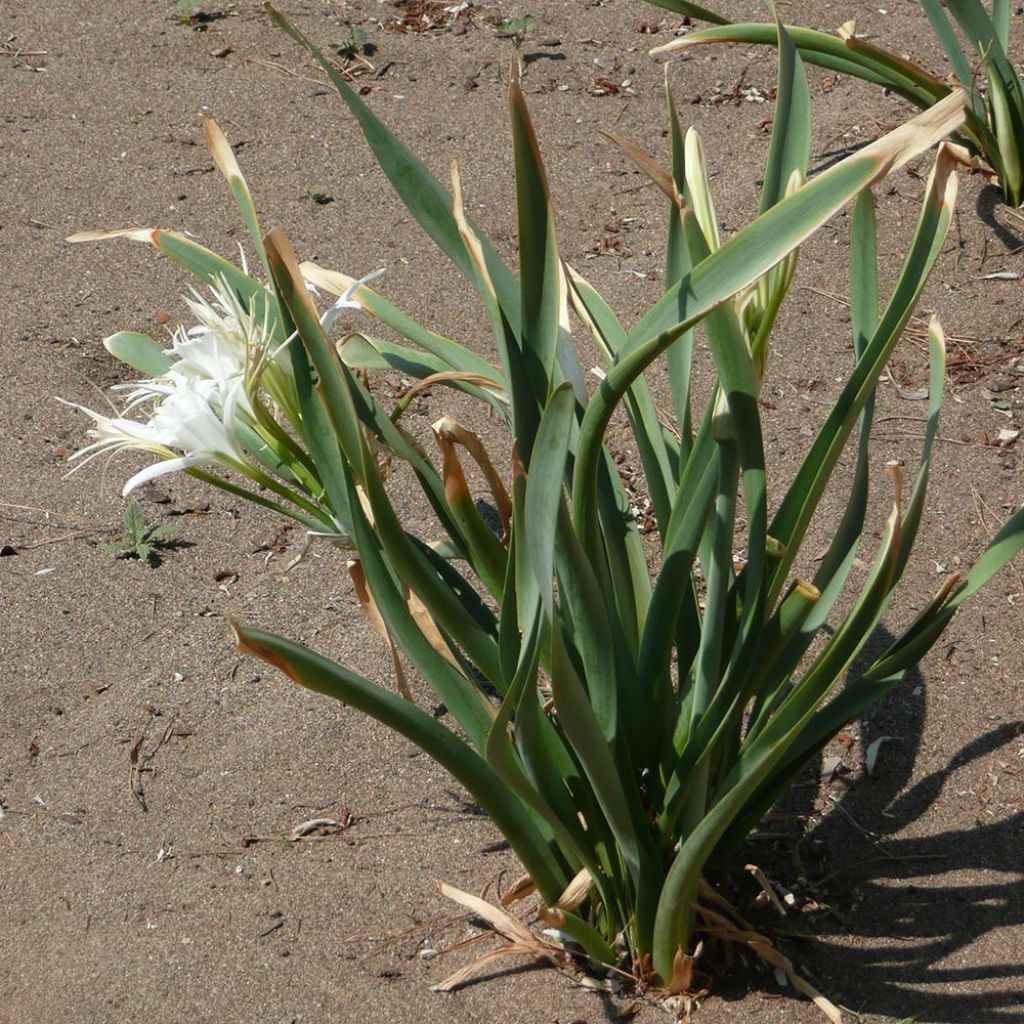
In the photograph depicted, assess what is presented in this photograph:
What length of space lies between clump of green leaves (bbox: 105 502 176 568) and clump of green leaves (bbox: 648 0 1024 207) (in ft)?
4.90

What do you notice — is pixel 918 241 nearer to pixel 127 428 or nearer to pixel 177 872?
pixel 127 428

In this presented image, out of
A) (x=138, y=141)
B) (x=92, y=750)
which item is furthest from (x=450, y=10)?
(x=92, y=750)

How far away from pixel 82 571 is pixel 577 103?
2090 mm

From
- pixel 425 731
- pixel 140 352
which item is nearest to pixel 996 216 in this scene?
pixel 140 352

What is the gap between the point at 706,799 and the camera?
1.42 metres

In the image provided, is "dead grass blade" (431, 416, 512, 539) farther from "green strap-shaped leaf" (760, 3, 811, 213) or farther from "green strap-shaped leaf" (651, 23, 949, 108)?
"green strap-shaped leaf" (651, 23, 949, 108)

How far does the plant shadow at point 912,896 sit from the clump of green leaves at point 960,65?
1.58 meters

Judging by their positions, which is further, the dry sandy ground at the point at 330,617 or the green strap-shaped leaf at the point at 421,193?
the dry sandy ground at the point at 330,617

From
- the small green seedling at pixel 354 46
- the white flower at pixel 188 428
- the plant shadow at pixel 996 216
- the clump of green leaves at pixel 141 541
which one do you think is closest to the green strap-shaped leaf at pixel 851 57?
the plant shadow at pixel 996 216

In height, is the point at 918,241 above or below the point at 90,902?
above

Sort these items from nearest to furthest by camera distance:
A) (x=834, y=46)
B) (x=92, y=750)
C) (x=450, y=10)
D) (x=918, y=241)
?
(x=918, y=241) < (x=92, y=750) < (x=834, y=46) < (x=450, y=10)

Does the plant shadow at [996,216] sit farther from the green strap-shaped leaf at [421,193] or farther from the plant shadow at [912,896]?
the green strap-shaped leaf at [421,193]

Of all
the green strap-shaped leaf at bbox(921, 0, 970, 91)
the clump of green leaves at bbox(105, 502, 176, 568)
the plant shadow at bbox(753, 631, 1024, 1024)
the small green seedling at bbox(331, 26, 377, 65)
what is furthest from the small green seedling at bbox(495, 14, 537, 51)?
the plant shadow at bbox(753, 631, 1024, 1024)

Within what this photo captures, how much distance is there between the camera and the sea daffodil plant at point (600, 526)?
1.12 meters
